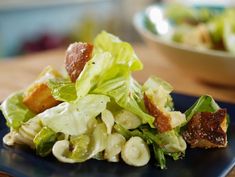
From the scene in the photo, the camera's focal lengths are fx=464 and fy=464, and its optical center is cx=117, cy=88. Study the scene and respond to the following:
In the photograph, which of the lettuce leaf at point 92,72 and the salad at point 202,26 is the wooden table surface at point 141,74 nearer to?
the salad at point 202,26

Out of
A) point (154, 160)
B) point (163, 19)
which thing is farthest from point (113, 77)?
point (163, 19)

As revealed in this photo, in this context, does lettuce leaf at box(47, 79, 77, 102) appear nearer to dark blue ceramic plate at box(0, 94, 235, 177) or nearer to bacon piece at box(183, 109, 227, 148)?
dark blue ceramic plate at box(0, 94, 235, 177)

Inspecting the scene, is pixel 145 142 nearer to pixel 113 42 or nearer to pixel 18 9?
pixel 113 42

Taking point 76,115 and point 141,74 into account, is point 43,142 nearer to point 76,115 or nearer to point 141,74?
point 76,115

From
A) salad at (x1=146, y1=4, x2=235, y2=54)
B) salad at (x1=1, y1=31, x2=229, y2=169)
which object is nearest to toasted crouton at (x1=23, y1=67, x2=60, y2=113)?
salad at (x1=1, y1=31, x2=229, y2=169)

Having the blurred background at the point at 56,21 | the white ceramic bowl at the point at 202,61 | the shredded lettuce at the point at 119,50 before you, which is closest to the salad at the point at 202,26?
the white ceramic bowl at the point at 202,61

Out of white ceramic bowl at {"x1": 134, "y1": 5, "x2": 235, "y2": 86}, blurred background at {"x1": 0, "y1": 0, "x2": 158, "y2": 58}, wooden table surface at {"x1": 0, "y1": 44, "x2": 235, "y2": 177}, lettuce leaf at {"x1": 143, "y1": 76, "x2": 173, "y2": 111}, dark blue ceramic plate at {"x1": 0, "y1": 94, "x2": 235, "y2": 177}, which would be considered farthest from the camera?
blurred background at {"x1": 0, "y1": 0, "x2": 158, "y2": 58}

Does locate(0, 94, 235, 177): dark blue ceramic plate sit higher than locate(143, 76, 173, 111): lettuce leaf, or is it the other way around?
locate(143, 76, 173, 111): lettuce leaf
